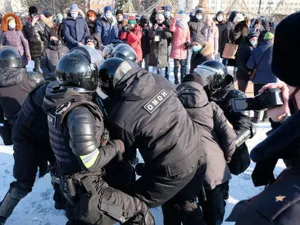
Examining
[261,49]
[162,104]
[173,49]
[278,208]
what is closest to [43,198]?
[162,104]

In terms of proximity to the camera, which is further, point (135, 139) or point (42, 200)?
point (42, 200)

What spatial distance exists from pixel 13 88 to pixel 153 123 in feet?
7.01

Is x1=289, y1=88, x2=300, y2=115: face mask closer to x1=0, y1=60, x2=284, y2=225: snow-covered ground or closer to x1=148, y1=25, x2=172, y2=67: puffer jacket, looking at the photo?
x1=0, y1=60, x2=284, y2=225: snow-covered ground

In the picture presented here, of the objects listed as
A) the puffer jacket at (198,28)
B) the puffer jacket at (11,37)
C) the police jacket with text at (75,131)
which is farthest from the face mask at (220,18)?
the police jacket with text at (75,131)

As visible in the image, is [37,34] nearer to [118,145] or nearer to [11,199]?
[11,199]

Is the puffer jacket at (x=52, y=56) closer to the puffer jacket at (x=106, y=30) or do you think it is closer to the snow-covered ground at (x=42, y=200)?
the puffer jacket at (x=106, y=30)

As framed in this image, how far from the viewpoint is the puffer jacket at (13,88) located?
135 inches

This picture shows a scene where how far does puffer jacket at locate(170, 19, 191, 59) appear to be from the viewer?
25.7ft

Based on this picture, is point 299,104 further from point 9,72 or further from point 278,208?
point 9,72

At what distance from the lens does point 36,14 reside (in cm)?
849

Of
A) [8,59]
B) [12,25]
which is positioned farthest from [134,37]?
[8,59]

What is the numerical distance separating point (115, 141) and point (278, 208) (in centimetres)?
138

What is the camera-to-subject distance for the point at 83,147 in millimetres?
1906

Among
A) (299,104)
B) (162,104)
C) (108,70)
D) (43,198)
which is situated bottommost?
(43,198)
